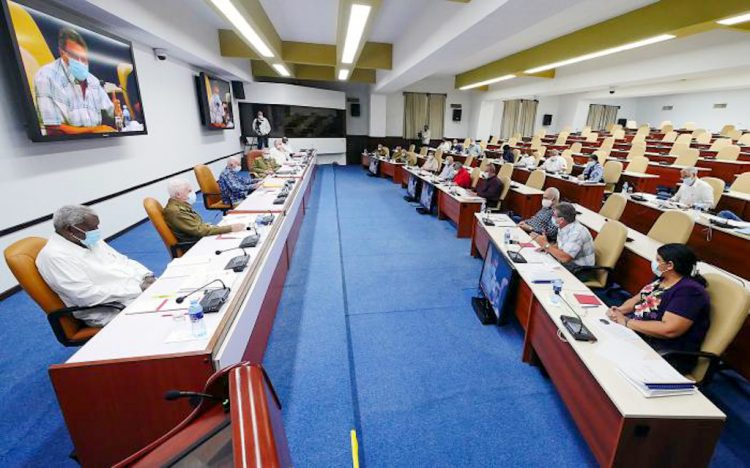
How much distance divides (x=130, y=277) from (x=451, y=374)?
236cm

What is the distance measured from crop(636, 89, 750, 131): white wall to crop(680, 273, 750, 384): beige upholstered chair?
16.7 metres

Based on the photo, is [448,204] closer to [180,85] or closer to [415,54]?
[415,54]

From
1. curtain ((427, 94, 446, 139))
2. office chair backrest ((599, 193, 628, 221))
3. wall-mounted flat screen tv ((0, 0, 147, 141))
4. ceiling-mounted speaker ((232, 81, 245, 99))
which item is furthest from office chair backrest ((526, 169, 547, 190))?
ceiling-mounted speaker ((232, 81, 245, 99))

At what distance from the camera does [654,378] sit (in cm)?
148

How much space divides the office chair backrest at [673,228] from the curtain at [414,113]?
1188 centimetres

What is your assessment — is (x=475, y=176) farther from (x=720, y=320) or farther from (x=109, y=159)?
(x=109, y=159)

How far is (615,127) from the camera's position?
13672mm

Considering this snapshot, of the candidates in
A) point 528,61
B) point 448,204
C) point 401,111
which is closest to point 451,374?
point 448,204

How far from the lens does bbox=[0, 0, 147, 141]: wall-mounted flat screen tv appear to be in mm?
3113

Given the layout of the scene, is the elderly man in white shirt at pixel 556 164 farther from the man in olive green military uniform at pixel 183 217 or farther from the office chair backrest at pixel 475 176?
the man in olive green military uniform at pixel 183 217

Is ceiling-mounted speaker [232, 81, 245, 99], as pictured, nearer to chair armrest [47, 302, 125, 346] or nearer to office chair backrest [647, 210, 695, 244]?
chair armrest [47, 302, 125, 346]

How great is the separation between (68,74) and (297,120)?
8.64 meters

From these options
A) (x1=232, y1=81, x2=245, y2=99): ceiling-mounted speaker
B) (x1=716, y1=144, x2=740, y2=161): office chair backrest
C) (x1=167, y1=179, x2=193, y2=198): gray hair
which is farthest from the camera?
(x1=232, y1=81, x2=245, y2=99): ceiling-mounted speaker

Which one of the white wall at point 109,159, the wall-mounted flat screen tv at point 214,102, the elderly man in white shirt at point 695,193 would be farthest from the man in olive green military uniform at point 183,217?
the elderly man in white shirt at point 695,193
